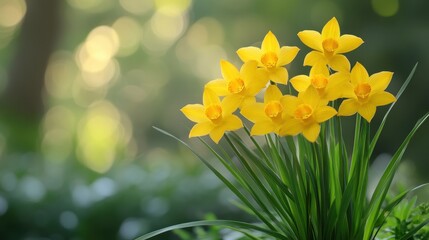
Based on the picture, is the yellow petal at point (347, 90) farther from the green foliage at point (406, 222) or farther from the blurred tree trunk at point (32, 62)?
the blurred tree trunk at point (32, 62)

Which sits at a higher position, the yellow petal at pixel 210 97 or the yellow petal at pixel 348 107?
the yellow petal at pixel 210 97

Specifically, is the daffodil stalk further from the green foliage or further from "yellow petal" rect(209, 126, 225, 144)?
the green foliage

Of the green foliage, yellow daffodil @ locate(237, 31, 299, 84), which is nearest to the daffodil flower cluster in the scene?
yellow daffodil @ locate(237, 31, 299, 84)

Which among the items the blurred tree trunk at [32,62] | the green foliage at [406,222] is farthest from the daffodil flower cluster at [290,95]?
the blurred tree trunk at [32,62]

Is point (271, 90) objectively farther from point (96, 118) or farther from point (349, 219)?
point (96, 118)

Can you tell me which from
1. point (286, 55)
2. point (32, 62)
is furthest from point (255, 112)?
point (32, 62)

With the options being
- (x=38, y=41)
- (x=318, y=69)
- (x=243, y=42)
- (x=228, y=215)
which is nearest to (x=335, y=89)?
(x=318, y=69)
